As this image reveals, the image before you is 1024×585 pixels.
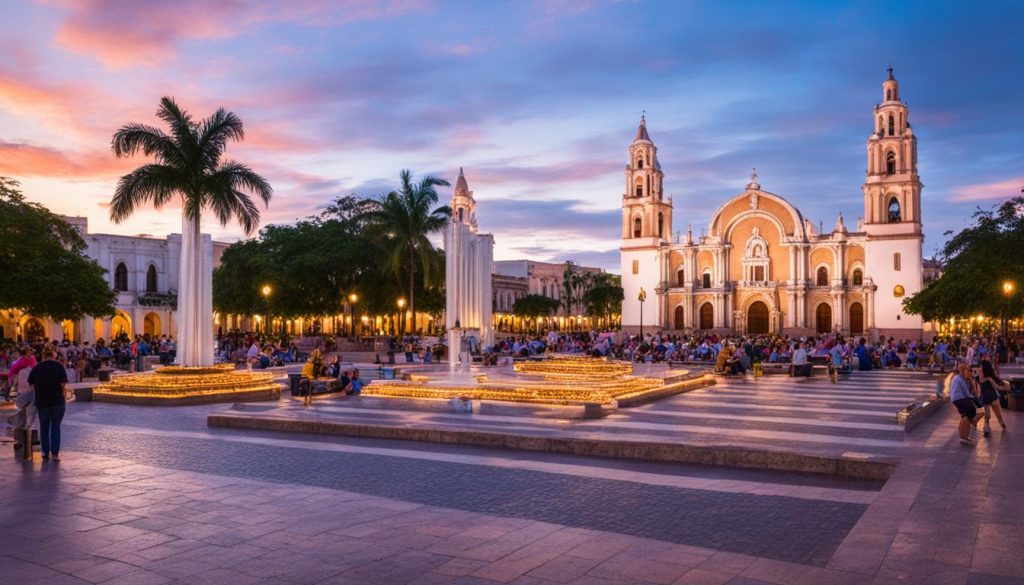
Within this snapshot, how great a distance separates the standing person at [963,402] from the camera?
1069cm

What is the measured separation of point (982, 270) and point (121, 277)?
52.8 metres

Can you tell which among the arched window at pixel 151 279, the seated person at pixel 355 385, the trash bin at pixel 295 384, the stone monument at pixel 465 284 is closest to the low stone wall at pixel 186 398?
the trash bin at pixel 295 384

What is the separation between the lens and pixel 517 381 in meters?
18.7

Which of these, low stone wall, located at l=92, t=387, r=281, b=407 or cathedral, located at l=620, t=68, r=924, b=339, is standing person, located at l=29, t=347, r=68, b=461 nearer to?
low stone wall, located at l=92, t=387, r=281, b=407

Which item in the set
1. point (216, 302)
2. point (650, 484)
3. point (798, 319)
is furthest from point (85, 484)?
point (798, 319)

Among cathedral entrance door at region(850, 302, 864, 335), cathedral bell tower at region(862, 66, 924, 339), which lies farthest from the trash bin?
cathedral entrance door at region(850, 302, 864, 335)

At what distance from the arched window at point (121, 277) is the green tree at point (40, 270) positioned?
28053mm

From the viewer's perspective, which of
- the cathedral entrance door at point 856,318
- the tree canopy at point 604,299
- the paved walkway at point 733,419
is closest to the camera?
the paved walkway at point 733,419

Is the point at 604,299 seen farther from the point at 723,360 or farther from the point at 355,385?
the point at 355,385

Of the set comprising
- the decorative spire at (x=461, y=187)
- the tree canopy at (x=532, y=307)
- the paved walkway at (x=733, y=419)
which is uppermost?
the decorative spire at (x=461, y=187)

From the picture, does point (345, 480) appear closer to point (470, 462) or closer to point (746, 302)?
point (470, 462)

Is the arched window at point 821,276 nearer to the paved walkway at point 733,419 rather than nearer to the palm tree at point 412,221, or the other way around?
the palm tree at point 412,221

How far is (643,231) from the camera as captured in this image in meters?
77.3

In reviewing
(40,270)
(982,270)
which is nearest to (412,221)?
(40,270)
